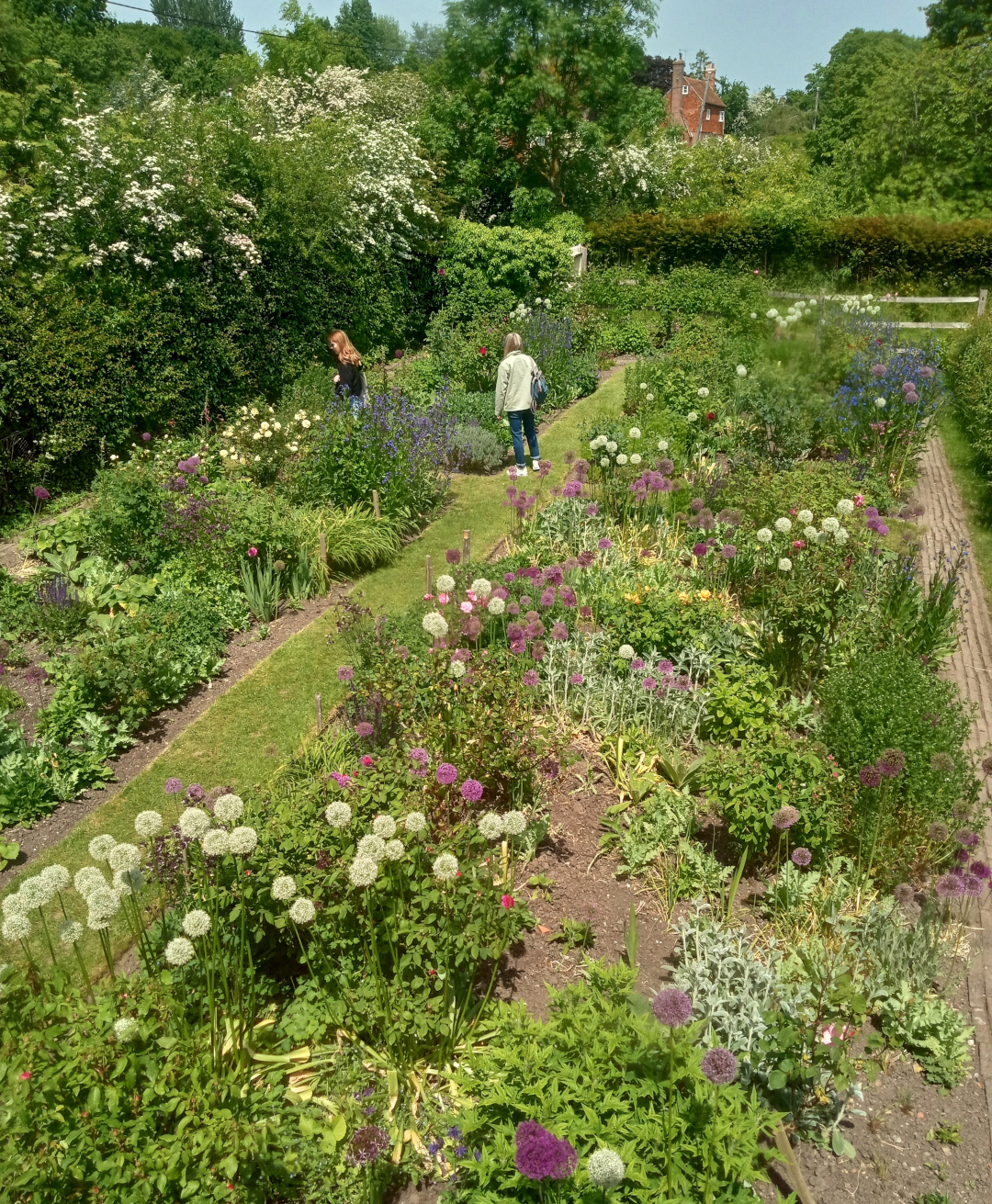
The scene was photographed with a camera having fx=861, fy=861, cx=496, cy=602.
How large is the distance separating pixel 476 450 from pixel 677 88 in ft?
185

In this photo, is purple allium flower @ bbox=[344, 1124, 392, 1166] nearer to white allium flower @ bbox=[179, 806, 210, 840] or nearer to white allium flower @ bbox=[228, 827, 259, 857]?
white allium flower @ bbox=[228, 827, 259, 857]

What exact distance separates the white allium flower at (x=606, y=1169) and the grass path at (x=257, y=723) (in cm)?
266

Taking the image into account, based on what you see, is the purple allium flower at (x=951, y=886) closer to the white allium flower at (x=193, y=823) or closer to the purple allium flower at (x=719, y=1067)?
the purple allium flower at (x=719, y=1067)

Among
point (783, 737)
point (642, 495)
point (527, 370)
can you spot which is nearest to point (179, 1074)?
point (783, 737)

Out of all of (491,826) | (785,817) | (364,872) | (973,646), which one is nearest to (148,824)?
(364,872)

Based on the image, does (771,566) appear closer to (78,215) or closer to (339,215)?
(78,215)

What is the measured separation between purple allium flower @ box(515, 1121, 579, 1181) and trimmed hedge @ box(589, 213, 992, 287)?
65.3 ft

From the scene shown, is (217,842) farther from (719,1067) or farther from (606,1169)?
(719,1067)

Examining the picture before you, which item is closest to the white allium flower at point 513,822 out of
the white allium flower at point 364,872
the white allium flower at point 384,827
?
the white allium flower at point 384,827

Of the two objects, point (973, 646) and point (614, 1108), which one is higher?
point (614, 1108)

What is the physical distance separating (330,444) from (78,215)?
3.81 m

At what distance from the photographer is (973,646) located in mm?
6582

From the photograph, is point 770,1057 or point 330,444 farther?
point 330,444

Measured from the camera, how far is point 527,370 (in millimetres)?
9219
